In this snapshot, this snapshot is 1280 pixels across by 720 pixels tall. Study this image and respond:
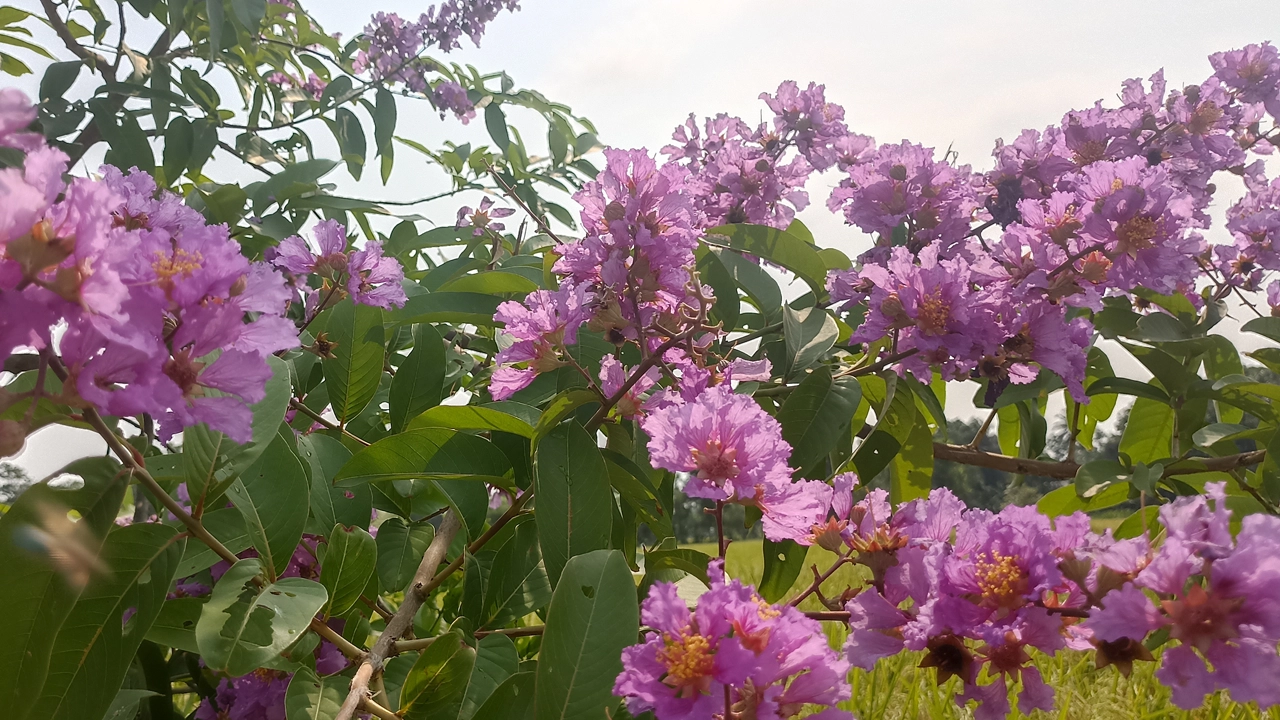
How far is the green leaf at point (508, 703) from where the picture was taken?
704 mm

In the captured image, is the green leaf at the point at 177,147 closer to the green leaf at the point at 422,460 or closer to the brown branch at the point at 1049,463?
the green leaf at the point at 422,460

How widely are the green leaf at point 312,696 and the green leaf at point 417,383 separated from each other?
43cm

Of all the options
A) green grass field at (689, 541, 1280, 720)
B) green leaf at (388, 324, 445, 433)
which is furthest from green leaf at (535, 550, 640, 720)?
green grass field at (689, 541, 1280, 720)

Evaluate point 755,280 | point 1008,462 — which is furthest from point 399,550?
point 1008,462

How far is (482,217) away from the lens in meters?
2.22

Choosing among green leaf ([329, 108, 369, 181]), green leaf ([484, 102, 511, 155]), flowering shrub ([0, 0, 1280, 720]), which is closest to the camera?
flowering shrub ([0, 0, 1280, 720])

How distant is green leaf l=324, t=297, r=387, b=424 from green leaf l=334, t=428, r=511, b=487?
0.98 ft

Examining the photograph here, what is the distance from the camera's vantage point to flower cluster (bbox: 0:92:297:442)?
48 cm

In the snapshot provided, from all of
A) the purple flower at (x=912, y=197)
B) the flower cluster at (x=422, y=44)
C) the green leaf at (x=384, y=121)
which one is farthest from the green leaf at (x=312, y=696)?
the flower cluster at (x=422, y=44)

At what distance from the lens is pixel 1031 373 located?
1.09 m

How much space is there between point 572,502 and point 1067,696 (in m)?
1.27

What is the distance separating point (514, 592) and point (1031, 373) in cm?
75

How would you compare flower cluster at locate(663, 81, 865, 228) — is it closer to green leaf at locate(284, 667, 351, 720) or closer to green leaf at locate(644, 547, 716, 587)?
green leaf at locate(644, 547, 716, 587)

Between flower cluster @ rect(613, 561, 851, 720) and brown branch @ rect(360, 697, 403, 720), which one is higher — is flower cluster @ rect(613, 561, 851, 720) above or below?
above
